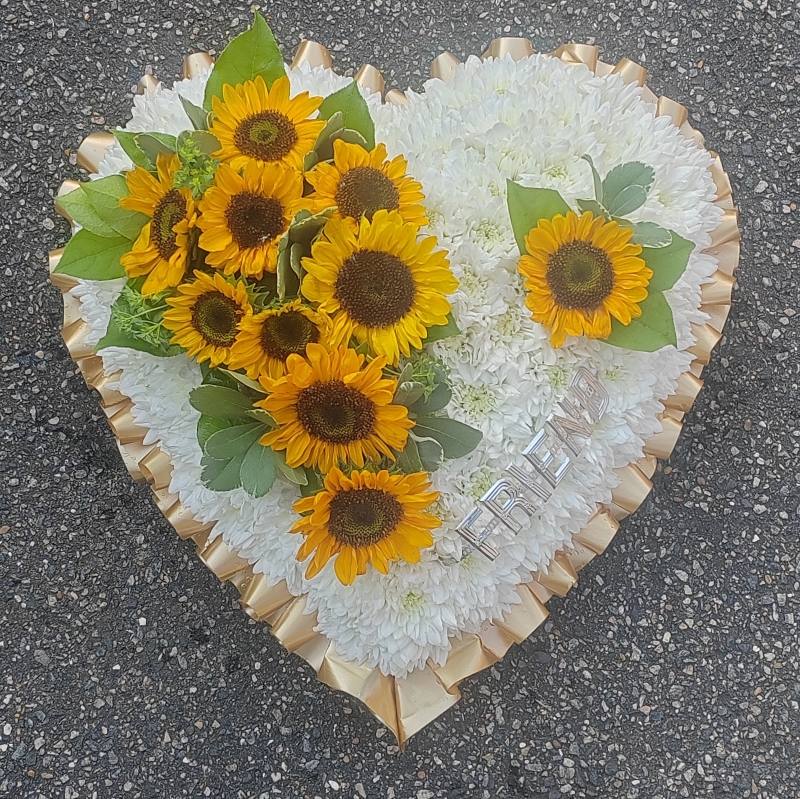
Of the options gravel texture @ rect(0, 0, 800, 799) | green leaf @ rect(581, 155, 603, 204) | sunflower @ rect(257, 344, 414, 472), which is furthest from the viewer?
gravel texture @ rect(0, 0, 800, 799)

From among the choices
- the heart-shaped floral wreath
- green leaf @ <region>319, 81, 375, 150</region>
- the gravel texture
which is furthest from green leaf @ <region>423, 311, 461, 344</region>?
the gravel texture

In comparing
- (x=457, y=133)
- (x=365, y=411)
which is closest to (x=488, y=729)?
(x=365, y=411)

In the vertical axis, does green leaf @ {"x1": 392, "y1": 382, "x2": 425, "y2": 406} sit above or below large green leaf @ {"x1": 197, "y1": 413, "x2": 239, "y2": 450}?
above

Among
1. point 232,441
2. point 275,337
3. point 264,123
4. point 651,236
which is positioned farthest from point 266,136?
point 651,236

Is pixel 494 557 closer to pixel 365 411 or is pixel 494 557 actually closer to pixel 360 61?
pixel 365 411

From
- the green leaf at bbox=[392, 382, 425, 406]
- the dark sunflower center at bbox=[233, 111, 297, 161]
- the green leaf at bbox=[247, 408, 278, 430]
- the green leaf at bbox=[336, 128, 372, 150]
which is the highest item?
the green leaf at bbox=[336, 128, 372, 150]

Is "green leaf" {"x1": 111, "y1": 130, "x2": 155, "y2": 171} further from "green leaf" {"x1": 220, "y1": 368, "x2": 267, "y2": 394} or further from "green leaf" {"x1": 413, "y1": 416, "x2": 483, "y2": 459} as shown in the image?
"green leaf" {"x1": 413, "y1": 416, "x2": 483, "y2": 459}

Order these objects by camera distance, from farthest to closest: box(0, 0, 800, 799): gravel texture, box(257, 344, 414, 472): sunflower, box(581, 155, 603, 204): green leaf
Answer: box(0, 0, 800, 799): gravel texture, box(581, 155, 603, 204): green leaf, box(257, 344, 414, 472): sunflower
